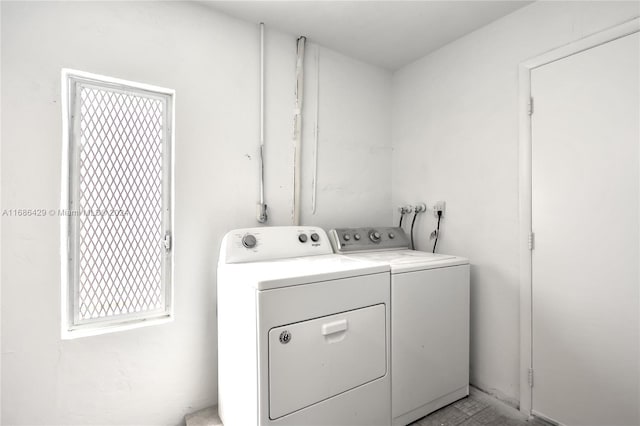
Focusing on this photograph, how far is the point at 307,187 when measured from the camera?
6.92 feet

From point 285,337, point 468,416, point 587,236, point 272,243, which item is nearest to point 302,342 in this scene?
point 285,337

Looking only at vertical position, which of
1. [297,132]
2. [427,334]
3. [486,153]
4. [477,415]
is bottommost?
[477,415]

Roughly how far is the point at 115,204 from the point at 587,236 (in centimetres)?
240

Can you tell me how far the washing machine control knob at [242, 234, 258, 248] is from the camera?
166cm

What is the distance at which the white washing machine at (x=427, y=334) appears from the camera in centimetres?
152

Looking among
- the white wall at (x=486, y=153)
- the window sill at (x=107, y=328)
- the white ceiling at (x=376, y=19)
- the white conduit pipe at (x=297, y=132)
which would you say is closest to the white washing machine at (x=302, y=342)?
the window sill at (x=107, y=328)

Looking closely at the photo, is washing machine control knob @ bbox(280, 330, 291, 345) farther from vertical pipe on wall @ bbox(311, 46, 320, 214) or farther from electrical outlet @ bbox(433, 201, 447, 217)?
electrical outlet @ bbox(433, 201, 447, 217)

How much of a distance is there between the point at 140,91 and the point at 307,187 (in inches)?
44.7

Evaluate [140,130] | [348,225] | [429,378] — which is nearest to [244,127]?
[140,130]

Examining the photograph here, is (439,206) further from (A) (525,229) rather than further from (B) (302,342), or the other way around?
(B) (302,342)

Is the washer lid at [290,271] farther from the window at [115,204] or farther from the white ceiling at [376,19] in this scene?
the white ceiling at [376,19]

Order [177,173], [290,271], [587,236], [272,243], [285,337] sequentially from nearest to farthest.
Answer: [285,337], [290,271], [587,236], [177,173], [272,243]

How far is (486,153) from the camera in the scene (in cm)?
188

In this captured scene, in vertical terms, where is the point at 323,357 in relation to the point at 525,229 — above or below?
below
